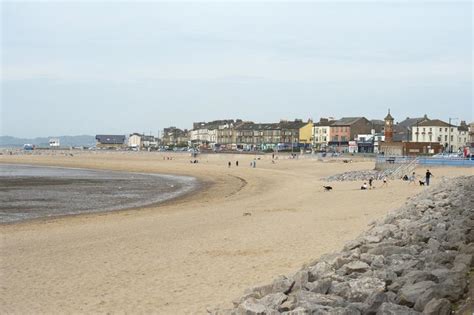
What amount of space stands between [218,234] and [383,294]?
400 inches

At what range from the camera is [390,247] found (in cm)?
934

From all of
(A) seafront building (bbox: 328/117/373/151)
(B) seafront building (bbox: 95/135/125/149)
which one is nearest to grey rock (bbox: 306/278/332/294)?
(A) seafront building (bbox: 328/117/373/151)

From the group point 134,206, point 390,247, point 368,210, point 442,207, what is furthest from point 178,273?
point 134,206

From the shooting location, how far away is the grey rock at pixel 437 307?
5.61m

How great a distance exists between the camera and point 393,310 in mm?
5781

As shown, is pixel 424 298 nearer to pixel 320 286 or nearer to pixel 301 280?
pixel 320 286

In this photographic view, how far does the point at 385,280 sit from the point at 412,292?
3.18ft

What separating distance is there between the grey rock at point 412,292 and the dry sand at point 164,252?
3.31m

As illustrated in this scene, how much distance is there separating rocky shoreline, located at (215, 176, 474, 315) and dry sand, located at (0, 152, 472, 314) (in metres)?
1.74

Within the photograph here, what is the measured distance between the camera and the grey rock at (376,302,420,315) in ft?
18.6

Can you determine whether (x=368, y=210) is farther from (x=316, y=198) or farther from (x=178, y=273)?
(x=178, y=273)

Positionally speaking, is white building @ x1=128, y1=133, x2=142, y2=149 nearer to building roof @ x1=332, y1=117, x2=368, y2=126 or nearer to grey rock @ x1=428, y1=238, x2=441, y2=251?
building roof @ x1=332, y1=117, x2=368, y2=126


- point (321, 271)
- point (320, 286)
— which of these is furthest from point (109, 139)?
point (320, 286)

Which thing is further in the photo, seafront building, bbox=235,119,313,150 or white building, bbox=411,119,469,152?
seafront building, bbox=235,119,313,150
